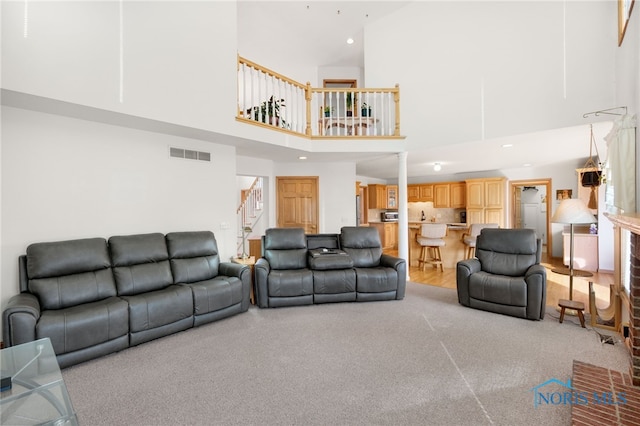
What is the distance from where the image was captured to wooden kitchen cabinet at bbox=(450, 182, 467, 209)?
921cm

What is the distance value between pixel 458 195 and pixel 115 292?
9.01m

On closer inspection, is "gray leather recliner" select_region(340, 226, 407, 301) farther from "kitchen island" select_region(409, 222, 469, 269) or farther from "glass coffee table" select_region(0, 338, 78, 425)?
"glass coffee table" select_region(0, 338, 78, 425)

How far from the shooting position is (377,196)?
1004cm

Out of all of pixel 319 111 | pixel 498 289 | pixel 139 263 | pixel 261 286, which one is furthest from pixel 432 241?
pixel 139 263

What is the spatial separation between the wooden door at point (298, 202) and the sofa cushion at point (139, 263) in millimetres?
3440

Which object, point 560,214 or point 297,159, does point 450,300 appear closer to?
point 560,214

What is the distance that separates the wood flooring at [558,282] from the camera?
4.43 m

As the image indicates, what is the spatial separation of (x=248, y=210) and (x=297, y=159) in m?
2.57

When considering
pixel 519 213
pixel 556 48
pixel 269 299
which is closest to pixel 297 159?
pixel 269 299

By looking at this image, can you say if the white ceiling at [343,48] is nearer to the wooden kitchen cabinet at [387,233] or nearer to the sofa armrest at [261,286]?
the sofa armrest at [261,286]

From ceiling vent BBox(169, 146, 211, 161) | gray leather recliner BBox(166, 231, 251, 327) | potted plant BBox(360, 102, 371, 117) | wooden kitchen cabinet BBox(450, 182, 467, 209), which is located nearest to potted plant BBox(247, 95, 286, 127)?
ceiling vent BBox(169, 146, 211, 161)

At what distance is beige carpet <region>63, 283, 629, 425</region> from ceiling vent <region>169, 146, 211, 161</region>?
240 centimetres

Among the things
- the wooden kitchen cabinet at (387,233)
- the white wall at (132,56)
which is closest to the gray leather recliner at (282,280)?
the white wall at (132,56)

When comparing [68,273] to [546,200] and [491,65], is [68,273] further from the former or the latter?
[546,200]
